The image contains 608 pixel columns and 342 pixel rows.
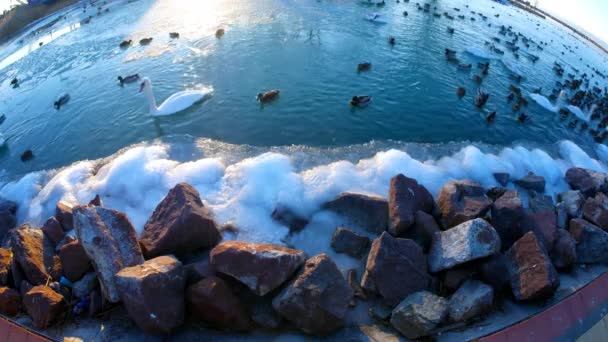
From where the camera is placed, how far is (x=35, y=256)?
673 cm

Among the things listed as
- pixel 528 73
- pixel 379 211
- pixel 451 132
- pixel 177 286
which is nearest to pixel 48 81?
pixel 177 286

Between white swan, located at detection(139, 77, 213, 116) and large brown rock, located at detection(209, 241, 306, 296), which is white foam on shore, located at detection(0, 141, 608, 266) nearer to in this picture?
large brown rock, located at detection(209, 241, 306, 296)

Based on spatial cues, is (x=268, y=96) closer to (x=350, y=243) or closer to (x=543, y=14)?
(x=350, y=243)

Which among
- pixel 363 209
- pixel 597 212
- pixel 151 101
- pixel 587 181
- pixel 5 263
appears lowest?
pixel 587 181

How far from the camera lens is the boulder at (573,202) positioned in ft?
28.6

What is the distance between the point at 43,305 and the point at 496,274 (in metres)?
8.69

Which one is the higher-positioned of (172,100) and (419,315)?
(172,100)

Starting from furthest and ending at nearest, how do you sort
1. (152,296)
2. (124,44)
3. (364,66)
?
(124,44) → (364,66) → (152,296)

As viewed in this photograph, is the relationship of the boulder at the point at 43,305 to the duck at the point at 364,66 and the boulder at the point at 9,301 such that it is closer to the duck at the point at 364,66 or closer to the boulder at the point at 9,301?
the boulder at the point at 9,301

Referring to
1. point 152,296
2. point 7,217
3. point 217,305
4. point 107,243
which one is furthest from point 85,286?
point 7,217

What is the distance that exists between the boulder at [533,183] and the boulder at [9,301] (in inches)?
536

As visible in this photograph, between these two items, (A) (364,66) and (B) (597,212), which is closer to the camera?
(B) (597,212)

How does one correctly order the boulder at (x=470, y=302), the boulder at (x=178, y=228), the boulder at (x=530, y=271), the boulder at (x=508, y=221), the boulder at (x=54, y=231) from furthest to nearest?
the boulder at (x=54, y=231) → the boulder at (x=508, y=221) → the boulder at (x=178, y=228) → the boulder at (x=530, y=271) → the boulder at (x=470, y=302)

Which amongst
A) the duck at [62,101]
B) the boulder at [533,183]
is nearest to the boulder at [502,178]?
the boulder at [533,183]
